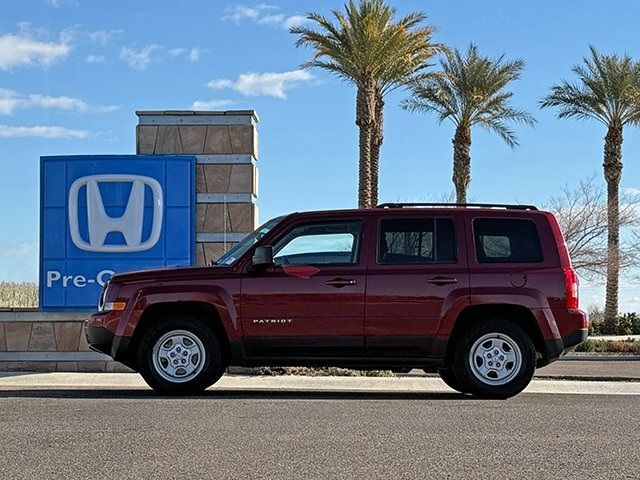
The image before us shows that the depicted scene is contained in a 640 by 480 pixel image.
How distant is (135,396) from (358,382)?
3661 mm

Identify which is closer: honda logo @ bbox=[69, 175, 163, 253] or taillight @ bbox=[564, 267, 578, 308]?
taillight @ bbox=[564, 267, 578, 308]

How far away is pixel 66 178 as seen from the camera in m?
16.4

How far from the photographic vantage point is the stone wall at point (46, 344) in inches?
641

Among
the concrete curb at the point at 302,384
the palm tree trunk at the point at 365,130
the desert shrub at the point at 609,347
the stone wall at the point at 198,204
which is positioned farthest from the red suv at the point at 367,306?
the palm tree trunk at the point at 365,130

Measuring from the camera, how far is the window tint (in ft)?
38.3

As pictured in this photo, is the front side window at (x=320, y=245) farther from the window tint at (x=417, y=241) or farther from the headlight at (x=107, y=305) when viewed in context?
the headlight at (x=107, y=305)

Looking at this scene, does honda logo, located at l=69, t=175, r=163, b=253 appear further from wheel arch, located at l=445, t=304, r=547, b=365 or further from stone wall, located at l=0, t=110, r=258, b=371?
wheel arch, located at l=445, t=304, r=547, b=365

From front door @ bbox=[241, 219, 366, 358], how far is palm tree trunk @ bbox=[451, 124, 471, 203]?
101 feet

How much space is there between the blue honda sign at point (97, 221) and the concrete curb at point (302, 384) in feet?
5.41

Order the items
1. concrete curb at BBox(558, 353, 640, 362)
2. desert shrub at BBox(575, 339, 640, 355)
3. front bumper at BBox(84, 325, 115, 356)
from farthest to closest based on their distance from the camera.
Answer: desert shrub at BBox(575, 339, 640, 355) → concrete curb at BBox(558, 353, 640, 362) → front bumper at BBox(84, 325, 115, 356)

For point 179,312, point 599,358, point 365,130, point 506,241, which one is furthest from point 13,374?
point 365,130

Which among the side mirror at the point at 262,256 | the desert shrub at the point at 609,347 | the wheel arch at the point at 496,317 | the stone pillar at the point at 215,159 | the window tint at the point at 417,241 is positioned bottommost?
the desert shrub at the point at 609,347

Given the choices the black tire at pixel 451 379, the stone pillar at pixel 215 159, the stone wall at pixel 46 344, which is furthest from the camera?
the stone pillar at pixel 215 159

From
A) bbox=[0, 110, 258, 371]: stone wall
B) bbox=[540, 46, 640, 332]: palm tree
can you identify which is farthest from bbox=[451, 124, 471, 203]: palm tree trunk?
bbox=[0, 110, 258, 371]: stone wall
